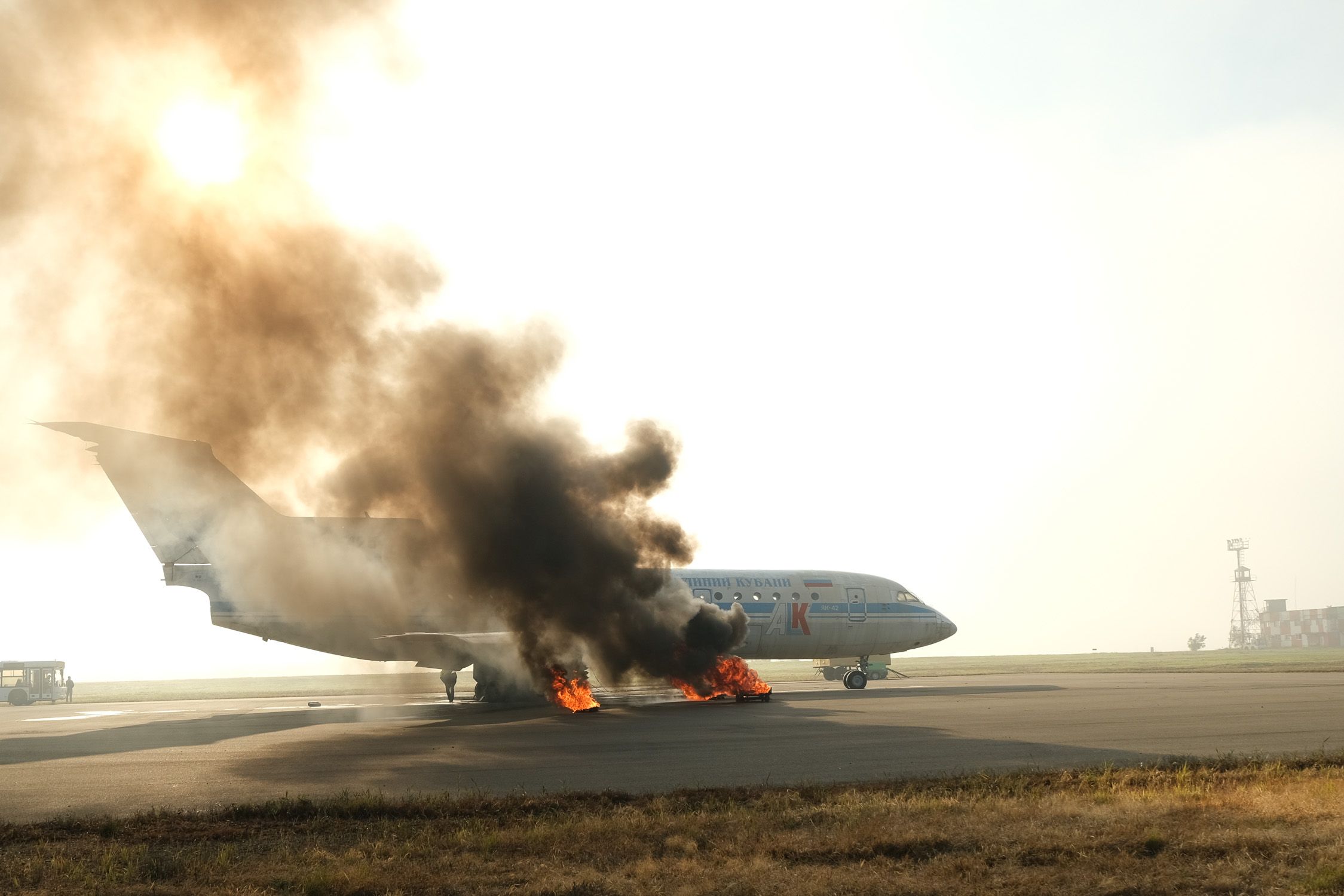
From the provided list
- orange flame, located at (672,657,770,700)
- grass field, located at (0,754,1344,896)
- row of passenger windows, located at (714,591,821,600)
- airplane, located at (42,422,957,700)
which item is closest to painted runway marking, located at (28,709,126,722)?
airplane, located at (42,422,957,700)

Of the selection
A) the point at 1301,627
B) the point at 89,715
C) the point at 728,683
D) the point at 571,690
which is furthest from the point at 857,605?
the point at 1301,627

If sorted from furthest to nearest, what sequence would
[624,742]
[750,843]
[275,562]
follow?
[275,562] → [624,742] → [750,843]

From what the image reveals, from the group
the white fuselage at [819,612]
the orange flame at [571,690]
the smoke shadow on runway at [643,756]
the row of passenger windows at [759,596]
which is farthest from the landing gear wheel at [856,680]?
A: the smoke shadow on runway at [643,756]

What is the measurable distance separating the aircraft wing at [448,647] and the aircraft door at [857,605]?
16795 millimetres

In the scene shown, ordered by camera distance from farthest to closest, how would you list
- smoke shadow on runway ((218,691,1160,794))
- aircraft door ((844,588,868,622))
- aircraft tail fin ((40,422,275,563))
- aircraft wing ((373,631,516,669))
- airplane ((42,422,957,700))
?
aircraft door ((844,588,868,622)), aircraft wing ((373,631,516,669)), airplane ((42,422,957,700)), aircraft tail fin ((40,422,275,563)), smoke shadow on runway ((218,691,1160,794))

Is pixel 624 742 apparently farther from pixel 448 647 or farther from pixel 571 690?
pixel 448 647

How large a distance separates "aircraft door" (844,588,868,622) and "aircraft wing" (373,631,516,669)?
16.8 meters

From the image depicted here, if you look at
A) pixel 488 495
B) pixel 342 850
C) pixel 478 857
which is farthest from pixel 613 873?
pixel 488 495

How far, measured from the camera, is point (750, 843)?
11.9 metres

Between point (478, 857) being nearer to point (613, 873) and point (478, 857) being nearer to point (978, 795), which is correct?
point (613, 873)

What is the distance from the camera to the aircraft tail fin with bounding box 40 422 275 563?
110 feet

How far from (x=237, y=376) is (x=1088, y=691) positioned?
33.7 m

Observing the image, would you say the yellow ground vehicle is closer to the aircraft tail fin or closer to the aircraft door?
the aircraft tail fin

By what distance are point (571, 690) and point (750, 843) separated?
2388 centimetres
